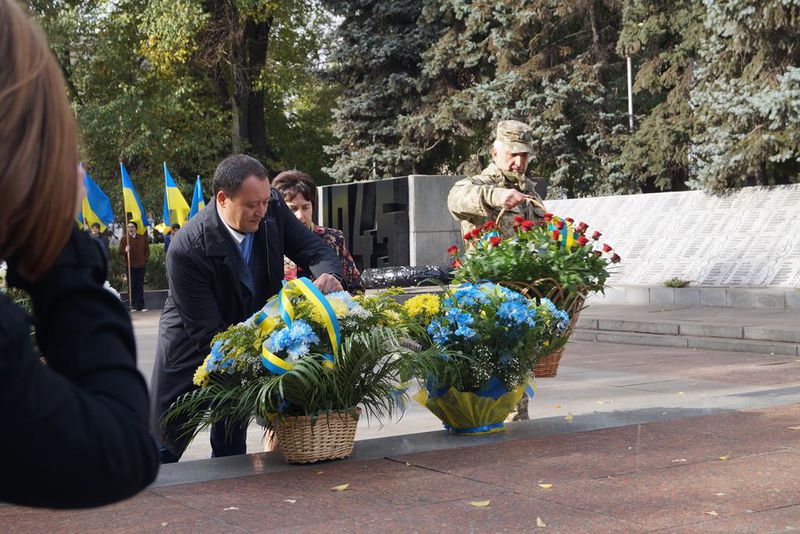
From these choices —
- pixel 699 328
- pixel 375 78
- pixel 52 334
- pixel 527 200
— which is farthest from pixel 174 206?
pixel 52 334

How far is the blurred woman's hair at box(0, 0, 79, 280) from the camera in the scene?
43.5 inches

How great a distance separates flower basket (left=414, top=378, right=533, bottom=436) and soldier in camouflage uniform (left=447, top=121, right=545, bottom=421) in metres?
0.90

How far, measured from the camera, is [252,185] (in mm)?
5160

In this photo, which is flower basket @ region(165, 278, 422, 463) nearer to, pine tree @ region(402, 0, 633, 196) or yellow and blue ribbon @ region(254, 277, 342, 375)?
yellow and blue ribbon @ region(254, 277, 342, 375)

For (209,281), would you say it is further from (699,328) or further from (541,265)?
(699,328)

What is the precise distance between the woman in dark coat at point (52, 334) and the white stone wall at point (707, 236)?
51.1 ft

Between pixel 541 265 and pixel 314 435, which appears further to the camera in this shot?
pixel 541 265

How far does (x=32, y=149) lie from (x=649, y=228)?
718 inches

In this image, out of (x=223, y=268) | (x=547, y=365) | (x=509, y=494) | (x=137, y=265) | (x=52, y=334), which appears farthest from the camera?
(x=137, y=265)

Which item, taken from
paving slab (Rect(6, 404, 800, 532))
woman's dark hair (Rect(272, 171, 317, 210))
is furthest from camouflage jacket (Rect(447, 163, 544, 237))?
paving slab (Rect(6, 404, 800, 532))

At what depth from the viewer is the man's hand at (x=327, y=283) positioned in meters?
5.44

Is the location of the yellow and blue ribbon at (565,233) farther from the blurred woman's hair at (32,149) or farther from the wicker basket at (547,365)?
the blurred woman's hair at (32,149)

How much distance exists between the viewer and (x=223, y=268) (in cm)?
527

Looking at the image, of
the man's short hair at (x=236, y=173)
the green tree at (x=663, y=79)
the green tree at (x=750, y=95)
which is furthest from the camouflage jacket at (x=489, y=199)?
the green tree at (x=663, y=79)
